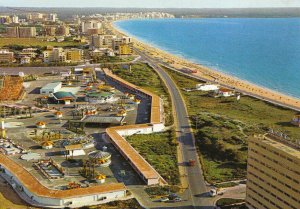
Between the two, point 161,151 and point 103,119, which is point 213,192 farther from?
point 103,119

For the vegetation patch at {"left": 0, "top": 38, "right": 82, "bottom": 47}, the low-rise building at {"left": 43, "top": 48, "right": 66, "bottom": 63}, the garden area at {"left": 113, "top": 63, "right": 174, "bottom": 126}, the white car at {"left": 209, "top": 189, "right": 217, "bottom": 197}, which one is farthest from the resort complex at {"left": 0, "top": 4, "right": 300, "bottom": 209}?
the vegetation patch at {"left": 0, "top": 38, "right": 82, "bottom": 47}

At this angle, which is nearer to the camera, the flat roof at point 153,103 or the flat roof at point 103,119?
the flat roof at point 103,119

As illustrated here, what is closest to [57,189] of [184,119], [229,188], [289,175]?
[229,188]

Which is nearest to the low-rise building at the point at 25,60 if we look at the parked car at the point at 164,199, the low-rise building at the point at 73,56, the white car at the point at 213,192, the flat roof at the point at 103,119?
the low-rise building at the point at 73,56

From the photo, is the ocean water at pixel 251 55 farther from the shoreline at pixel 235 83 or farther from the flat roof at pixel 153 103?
the flat roof at pixel 153 103

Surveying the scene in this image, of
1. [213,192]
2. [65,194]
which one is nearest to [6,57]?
[65,194]

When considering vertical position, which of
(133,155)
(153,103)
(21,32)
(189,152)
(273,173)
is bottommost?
(189,152)

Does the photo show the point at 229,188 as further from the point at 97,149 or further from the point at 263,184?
the point at 97,149
